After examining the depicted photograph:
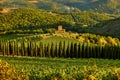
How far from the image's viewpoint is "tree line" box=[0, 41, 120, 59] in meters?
117

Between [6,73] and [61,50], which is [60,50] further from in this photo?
[6,73]

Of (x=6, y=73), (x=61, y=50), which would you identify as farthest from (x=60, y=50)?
(x=6, y=73)

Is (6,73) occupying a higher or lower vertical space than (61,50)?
higher

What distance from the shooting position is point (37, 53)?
120 metres

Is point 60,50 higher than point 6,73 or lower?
lower

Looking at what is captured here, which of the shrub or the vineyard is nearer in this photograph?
the shrub

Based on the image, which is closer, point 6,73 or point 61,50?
point 6,73

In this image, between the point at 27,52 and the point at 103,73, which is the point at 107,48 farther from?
the point at 103,73

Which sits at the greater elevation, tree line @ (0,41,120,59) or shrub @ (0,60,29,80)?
shrub @ (0,60,29,80)

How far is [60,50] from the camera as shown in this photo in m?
119

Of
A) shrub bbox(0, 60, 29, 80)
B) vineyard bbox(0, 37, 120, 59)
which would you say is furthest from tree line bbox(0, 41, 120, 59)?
shrub bbox(0, 60, 29, 80)

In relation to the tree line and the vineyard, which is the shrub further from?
the vineyard

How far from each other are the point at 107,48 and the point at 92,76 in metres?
68.7

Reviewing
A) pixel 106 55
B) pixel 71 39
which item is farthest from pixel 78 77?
pixel 71 39
